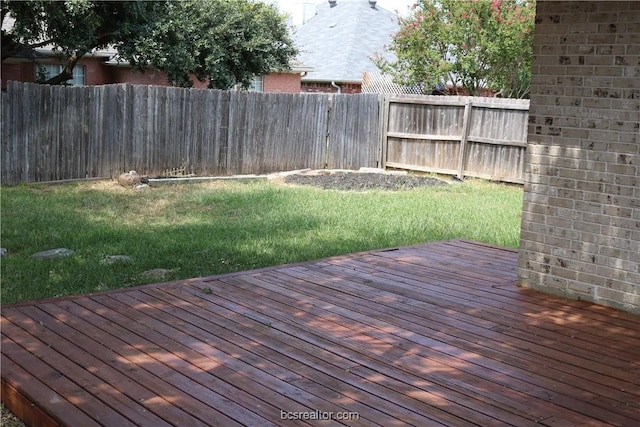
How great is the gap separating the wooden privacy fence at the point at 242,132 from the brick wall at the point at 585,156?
7720 mm

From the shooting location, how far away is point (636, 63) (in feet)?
16.0

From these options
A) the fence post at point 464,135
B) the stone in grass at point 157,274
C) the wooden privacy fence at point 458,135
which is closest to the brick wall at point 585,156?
the stone in grass at point 157,274

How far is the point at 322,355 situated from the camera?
393cm

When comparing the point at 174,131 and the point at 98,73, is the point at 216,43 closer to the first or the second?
the point at 98,73

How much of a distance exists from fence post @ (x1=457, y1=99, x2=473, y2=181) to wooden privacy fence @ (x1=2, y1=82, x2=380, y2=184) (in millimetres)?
1881

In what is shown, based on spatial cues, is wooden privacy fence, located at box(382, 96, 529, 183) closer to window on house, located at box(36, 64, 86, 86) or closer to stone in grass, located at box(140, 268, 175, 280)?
stone in grass, located at box(140, 268, 175, 280)

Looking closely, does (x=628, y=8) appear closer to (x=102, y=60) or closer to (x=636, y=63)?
(x=636, y=63)

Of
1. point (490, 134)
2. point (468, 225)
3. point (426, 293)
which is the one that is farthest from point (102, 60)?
point (426, 293)

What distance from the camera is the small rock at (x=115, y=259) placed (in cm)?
635

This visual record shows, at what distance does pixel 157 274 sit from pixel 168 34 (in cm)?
1151

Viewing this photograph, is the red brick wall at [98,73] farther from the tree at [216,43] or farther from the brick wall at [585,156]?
the brick wall at [585,156]

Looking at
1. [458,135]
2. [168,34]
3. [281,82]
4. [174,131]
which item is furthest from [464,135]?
[281,82]

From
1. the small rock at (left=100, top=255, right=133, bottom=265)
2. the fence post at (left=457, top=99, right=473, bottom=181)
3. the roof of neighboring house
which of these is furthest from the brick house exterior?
the small rock at (left=100, top=255, right=133, bottom=265)

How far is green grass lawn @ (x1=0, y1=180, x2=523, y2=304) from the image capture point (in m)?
6.14
